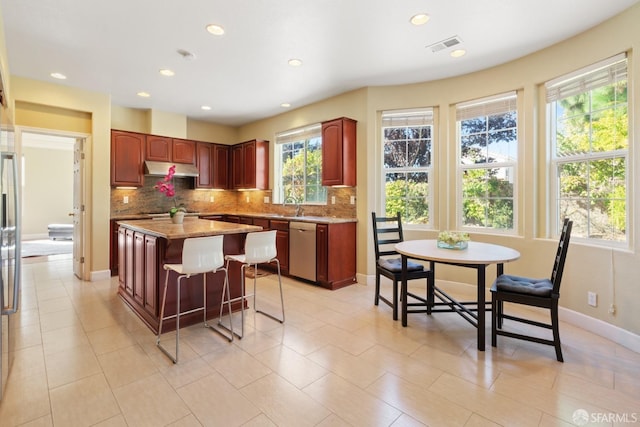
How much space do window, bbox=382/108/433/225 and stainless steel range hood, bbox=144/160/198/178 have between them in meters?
3.60

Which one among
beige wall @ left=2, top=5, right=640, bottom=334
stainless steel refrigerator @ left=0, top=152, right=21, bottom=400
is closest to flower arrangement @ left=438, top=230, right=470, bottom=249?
beige wall @ left=2, top=5, right=640, bottom=334

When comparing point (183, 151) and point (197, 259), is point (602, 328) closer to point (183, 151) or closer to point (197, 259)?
point (197, 259)

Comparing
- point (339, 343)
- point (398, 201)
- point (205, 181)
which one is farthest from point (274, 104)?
point (339, 343)

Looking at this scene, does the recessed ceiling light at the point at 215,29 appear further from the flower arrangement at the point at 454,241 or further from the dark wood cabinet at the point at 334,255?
the flower arrangement at the point at 454,241

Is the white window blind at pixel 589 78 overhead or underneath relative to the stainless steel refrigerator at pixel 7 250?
overhead

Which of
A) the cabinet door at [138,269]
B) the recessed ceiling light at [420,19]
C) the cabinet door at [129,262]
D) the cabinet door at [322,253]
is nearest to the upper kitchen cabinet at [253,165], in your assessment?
the cabinet door at [322,253]

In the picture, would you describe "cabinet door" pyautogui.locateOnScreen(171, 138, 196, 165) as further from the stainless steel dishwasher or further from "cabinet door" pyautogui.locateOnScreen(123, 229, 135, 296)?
the stainless steel dishwasher

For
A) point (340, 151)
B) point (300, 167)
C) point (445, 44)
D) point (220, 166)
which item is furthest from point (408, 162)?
point (220, 166)

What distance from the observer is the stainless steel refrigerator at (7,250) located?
1.86m

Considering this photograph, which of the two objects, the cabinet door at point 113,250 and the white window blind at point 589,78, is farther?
Result: the cabinet door at point 113,250

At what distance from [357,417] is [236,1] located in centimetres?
306

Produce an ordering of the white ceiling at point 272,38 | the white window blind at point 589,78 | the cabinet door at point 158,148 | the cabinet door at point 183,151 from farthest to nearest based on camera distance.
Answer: the cabinet door at point 183,151 < the cabinet door at point 158,148 < the white window blind at point 589,78 < the white ceiling at point 272,38

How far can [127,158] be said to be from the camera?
494cm

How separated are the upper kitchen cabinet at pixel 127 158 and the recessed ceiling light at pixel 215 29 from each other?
298 centimetres
